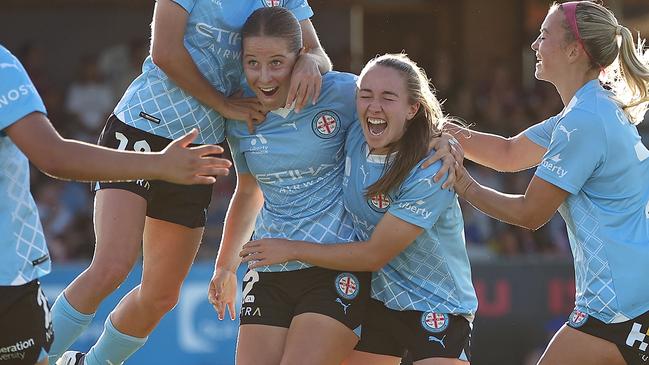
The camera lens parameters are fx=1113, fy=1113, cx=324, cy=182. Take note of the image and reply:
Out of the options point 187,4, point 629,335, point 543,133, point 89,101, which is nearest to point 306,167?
point 187,4

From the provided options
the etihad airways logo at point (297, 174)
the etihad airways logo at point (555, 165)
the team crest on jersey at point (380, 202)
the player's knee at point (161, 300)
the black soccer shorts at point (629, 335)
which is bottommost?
the player's knee at point (161, 300)

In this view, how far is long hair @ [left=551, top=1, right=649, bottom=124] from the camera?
13.9ft

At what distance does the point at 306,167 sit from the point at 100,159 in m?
1.21

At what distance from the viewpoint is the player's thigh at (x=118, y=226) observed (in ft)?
14.5

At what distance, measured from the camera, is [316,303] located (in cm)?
426

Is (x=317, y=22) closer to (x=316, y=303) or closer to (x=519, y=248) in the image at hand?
(x=519, y=248)

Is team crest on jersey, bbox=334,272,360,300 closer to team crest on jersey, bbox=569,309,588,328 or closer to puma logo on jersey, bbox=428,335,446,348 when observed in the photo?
puma logo on jersey, bbox=428,335,446,348

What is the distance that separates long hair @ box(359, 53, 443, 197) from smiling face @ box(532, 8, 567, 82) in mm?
452

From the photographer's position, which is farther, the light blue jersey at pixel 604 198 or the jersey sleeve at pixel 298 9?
the jersey sleeve at pixel 298 9

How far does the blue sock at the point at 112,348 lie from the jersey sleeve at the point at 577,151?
6.22 feet

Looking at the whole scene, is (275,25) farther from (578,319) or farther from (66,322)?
(578,319)

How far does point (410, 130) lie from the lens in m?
4.30

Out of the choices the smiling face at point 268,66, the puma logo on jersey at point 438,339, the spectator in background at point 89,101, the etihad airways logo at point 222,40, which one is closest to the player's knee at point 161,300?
the smiling face at point 268,66

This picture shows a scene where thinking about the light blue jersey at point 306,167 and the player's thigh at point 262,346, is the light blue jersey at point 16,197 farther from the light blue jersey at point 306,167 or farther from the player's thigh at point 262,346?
the light blue jersey at point 306,167
